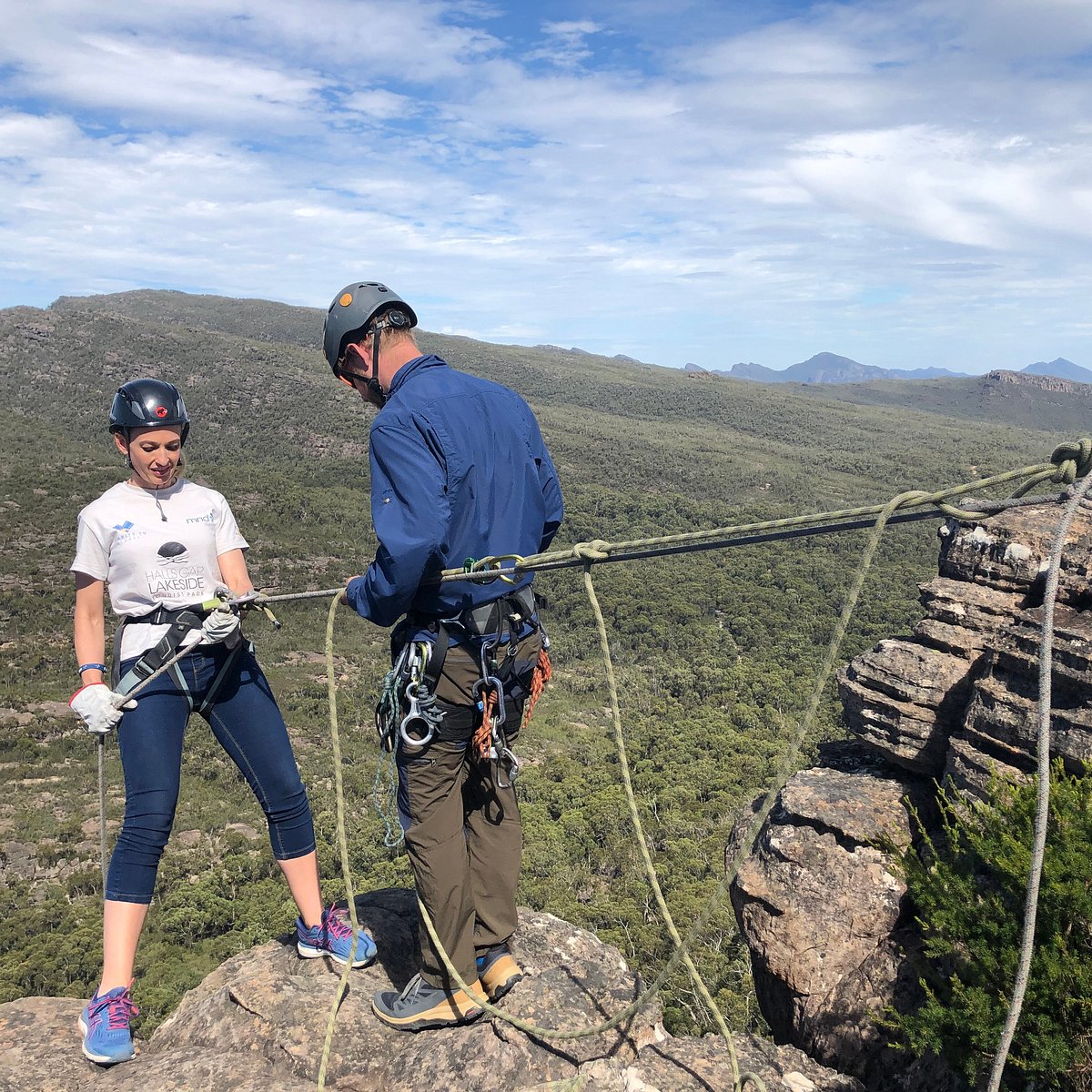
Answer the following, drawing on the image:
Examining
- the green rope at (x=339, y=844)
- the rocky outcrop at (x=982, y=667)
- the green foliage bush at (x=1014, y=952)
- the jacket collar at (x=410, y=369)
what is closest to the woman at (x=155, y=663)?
the green rope at (x=339, y=844)

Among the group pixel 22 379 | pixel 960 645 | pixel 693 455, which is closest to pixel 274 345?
pixel 22 379

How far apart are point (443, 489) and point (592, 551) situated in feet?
2.02

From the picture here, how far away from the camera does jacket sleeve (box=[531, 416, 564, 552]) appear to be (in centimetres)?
337

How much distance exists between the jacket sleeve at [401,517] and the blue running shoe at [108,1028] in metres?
2.01

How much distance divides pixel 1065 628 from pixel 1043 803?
4.73 metres

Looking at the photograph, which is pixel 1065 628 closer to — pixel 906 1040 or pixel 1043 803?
pixel 906 1040

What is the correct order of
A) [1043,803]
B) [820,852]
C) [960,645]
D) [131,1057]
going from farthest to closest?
[960,645], [820,852], [131,1057], [1043,803]

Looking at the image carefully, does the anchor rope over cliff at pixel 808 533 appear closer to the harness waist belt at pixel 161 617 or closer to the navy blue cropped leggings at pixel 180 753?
the navy blue cropped leggings at pixel 180 753

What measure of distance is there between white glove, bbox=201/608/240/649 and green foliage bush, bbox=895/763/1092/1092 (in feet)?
11.2

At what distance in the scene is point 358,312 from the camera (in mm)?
3162

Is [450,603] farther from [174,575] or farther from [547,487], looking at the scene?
[174,575]

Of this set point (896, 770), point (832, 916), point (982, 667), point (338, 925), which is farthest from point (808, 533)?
point (896, 770)

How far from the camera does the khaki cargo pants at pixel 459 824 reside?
3.17m

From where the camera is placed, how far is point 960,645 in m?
7.46
